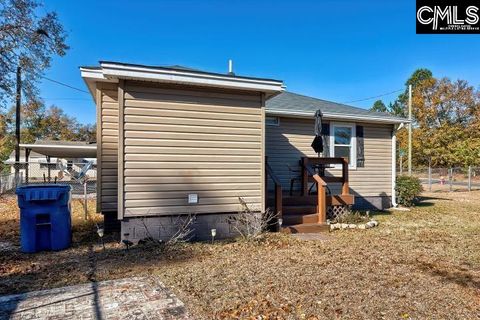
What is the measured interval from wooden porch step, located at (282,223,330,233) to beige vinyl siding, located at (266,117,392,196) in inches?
89.1

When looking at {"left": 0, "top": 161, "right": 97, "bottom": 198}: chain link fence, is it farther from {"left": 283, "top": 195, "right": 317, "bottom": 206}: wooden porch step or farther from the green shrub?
the green shrub

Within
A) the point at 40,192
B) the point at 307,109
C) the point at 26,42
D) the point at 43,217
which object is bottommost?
the point at 43,217

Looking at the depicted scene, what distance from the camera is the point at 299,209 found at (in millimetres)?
8000

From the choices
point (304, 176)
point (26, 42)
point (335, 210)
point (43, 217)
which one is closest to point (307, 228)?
point (304, 176)

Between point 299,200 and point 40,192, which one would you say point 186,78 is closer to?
point 40,192

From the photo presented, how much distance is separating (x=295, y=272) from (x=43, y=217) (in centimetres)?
414

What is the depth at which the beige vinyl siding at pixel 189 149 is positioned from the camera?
5855 mm

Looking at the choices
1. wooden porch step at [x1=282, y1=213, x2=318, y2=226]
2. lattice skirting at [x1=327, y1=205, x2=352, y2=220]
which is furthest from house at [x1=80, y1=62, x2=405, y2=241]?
lattice skirting at [x1=327, y1=205, x2=352, y2=220]

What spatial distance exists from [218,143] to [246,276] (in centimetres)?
289

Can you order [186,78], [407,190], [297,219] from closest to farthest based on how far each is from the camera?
[186,78]
[297,219]
[407,190]

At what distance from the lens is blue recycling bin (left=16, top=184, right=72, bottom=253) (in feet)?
17.5

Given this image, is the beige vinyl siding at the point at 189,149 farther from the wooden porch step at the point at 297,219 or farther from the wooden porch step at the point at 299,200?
the wooden porch step at the point at 299,200

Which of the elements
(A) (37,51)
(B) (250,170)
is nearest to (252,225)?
(B) (250,170)

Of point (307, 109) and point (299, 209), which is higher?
point (307, 109)
